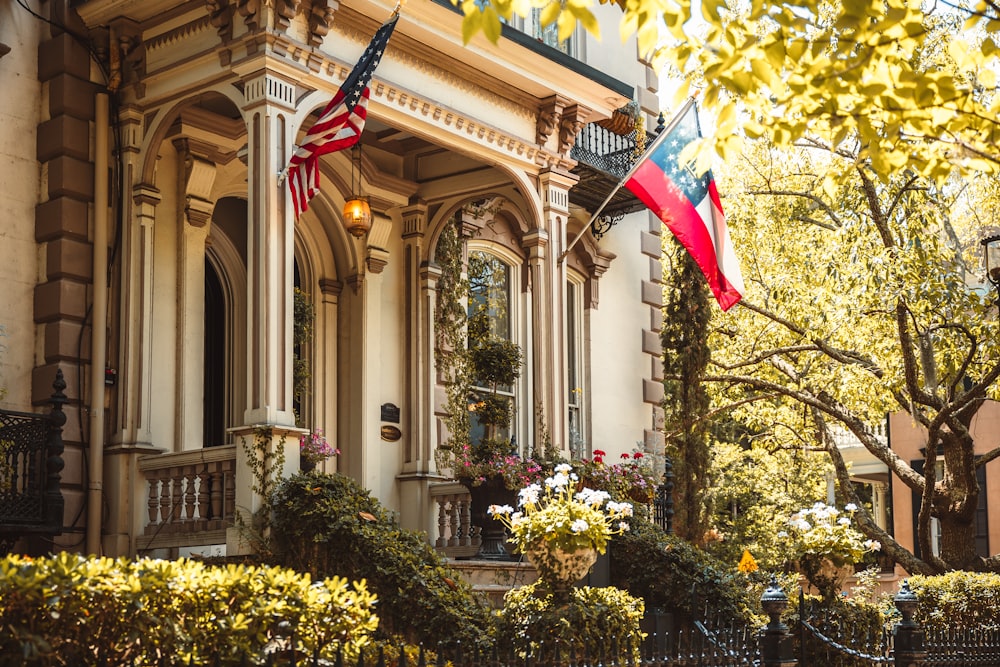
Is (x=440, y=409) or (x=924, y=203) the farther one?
(x=924, y=203)

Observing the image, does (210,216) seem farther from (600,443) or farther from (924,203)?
(924,203)

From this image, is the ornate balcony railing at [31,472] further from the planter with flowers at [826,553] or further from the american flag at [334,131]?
the planter with flowers at [826,553]

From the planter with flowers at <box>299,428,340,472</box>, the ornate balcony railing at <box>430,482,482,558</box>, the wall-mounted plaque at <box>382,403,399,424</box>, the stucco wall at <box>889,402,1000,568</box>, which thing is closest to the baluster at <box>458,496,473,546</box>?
Result: the ornate balcony railing at <box>430,482,482,558</box>

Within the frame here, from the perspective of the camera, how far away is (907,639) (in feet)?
34.6

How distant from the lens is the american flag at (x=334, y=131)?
11.3 meters

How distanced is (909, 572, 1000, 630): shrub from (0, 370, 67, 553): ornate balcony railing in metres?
10.1

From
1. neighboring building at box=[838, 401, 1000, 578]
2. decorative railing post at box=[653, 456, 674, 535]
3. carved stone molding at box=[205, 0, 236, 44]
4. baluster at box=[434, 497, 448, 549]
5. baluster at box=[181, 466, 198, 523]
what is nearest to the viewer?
baluster at box=[181, 466, 198, 523]

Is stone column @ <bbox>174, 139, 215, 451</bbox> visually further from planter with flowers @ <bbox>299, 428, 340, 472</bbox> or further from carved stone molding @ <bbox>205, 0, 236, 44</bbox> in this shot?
carved stone molding @ <bbox>205, 0, 236, 44</bbox>

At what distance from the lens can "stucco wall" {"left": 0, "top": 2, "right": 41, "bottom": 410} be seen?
12000 mm

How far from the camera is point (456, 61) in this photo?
13500 millimetres

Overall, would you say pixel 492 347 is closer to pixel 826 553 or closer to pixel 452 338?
pixel 452 338

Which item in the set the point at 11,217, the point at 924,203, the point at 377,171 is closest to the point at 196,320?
the point at 11,217

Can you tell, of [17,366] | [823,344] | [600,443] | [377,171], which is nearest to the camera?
[17,366]

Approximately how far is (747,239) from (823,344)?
140 inches
